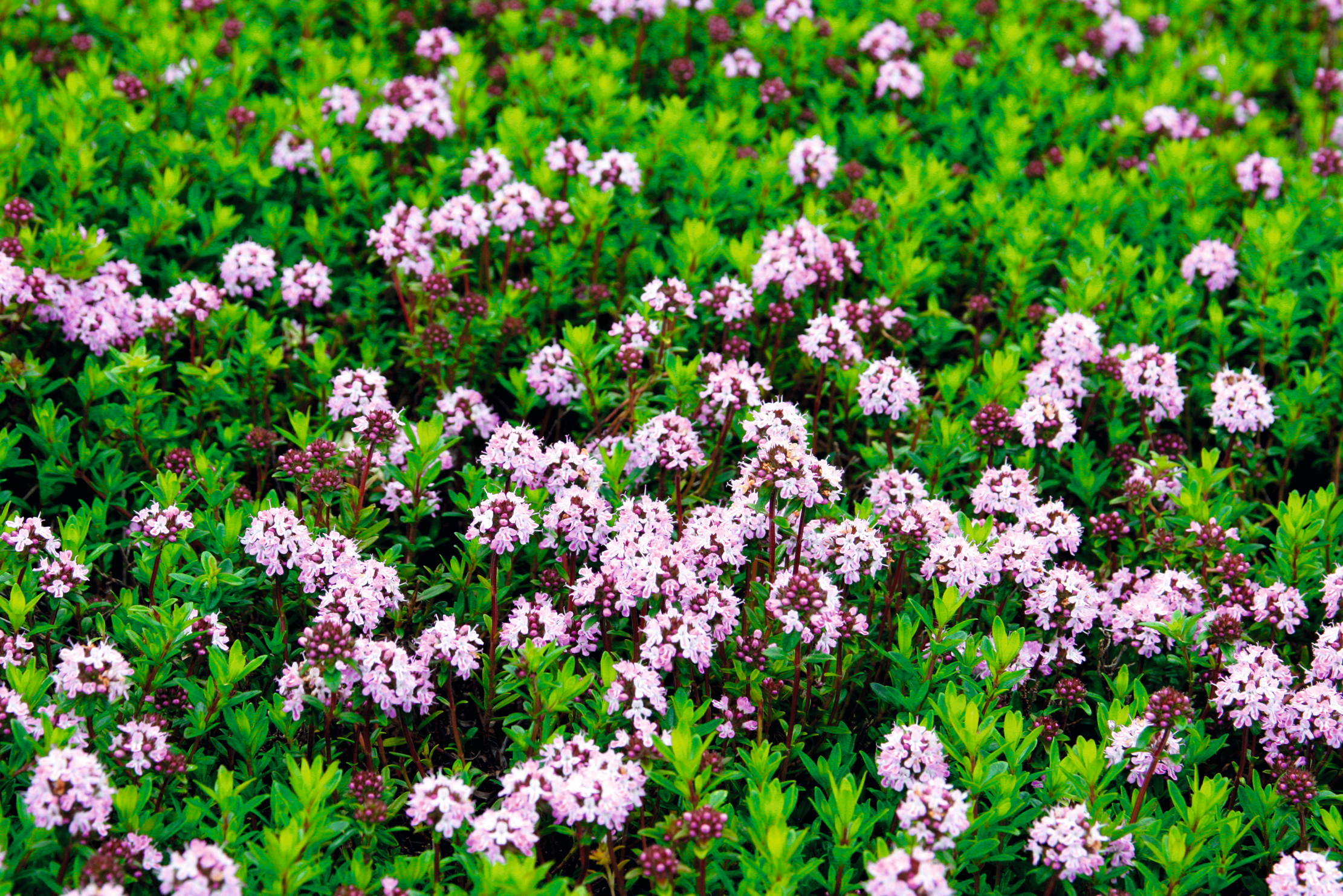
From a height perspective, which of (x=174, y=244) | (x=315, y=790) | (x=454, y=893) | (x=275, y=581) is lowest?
(x=454, y=893)

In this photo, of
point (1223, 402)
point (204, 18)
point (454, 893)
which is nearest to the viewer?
point (454, 893)

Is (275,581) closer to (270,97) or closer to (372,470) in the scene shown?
(372,470)

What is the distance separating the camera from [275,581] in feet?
16.9

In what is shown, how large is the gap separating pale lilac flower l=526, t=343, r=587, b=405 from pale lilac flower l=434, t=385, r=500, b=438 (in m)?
0.29

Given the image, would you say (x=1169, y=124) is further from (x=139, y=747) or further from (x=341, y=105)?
(x=139, y=747)

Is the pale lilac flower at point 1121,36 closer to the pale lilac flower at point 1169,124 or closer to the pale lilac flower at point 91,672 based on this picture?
the pale lilac flower at point 1169,124

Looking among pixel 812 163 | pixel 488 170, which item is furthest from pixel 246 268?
pixel 812 163

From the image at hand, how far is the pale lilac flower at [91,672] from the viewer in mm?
4363

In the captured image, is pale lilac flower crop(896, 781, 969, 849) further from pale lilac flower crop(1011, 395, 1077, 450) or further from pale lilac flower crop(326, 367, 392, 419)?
pale lilac flower crop(326, 367, 392, 419)

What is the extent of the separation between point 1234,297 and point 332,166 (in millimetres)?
5707

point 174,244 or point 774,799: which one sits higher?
point 174,244

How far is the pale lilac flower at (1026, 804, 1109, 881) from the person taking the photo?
4.18 meters

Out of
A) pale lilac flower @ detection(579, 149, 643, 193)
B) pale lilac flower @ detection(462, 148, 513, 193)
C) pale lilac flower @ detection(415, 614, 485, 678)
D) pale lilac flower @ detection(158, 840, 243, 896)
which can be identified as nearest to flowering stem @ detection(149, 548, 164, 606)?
pale lilac flower @ detection(415, 614, 485, 678)

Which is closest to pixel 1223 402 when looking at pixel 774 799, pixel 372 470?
pixel 774 799
